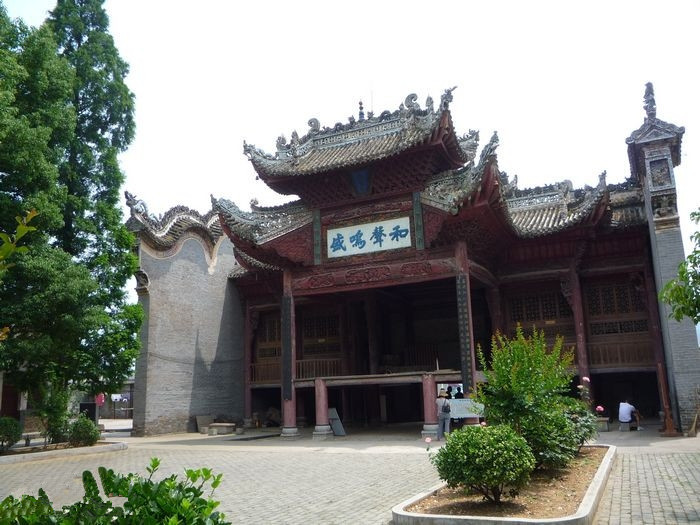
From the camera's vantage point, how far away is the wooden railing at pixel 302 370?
70.1ft

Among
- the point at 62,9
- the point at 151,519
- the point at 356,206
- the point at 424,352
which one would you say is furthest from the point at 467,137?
the point at 151,519

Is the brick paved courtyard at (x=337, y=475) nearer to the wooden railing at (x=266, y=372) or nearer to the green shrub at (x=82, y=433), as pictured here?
the green shrub at (x=82, y=433)

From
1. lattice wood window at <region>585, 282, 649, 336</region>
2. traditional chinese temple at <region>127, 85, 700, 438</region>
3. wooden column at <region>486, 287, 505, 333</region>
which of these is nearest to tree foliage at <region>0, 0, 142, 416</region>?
traditional chinese temple at <region>127, 85, 700, 438</region>

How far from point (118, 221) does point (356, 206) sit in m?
6.84

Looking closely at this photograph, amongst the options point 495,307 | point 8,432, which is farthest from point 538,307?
point 8,432

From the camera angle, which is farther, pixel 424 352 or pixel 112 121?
pixel 424 352

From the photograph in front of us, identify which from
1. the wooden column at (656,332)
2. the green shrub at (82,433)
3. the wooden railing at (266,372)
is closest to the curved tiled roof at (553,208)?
the wooden column at (656,332)

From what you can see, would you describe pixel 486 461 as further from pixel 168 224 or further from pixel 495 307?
pixel 168 224

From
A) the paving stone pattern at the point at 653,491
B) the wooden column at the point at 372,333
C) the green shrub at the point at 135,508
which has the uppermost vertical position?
the wooden column at the point at 372,333

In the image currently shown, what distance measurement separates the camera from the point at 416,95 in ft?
62.0

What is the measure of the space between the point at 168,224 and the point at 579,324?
1456 centimetres

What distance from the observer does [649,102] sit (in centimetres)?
1731

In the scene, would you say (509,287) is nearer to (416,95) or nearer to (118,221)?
(416,95)

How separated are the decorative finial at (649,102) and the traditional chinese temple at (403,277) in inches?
2.0
